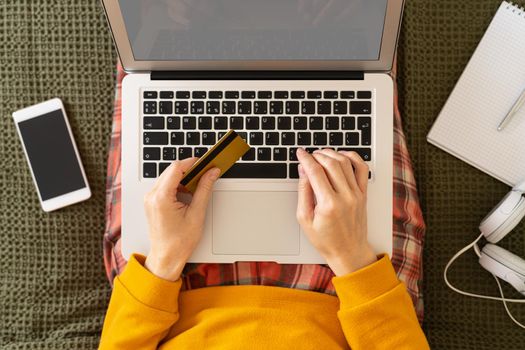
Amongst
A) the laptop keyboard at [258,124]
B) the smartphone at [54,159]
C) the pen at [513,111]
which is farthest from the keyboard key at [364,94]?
the smartphone at [54,159]

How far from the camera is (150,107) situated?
0.74 metres

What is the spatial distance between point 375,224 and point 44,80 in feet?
2.23

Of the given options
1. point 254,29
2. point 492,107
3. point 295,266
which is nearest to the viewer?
point 254,29

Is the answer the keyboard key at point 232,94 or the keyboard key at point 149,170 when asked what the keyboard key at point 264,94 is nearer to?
the keyboard key at point 232,94

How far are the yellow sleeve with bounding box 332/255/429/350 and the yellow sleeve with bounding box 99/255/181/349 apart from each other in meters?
0.25

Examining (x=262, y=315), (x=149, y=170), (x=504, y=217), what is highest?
(x=149, y=170)

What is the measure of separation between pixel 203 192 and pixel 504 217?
0.53 metres

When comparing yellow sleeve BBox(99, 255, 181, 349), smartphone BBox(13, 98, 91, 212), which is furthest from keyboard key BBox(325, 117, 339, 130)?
smartphone BBox(13, 98, 91, 212)

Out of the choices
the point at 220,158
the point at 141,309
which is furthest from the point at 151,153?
the point at 141,309

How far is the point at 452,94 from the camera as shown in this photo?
0.94 m

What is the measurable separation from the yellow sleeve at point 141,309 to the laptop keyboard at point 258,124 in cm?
15

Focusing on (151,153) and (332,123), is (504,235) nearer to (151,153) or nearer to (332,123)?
(332,123)

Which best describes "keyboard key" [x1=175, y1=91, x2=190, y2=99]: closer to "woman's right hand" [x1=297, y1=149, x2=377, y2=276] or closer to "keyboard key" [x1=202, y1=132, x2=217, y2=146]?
"keyboard key" [x1=202, y1=132, x2=217, y2=146]

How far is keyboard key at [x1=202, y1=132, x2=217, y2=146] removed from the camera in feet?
2.42
